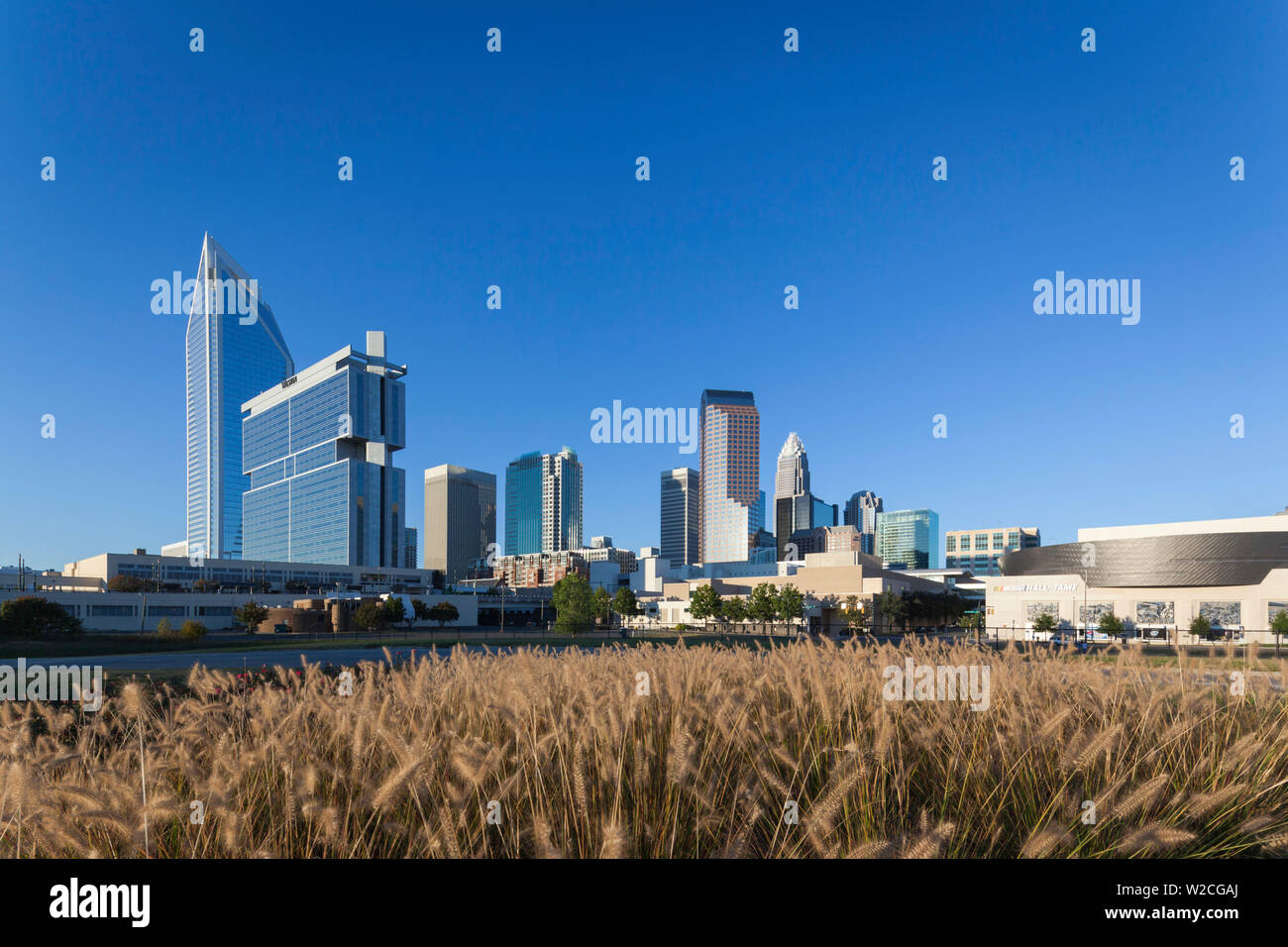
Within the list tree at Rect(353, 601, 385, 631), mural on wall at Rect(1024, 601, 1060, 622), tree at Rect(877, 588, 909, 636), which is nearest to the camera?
tree at Rect(353, 601, 385, 631)

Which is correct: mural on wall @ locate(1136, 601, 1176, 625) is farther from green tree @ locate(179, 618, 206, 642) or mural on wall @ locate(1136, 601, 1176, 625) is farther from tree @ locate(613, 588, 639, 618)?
green tree @ locate(179, 618, 206, 642)

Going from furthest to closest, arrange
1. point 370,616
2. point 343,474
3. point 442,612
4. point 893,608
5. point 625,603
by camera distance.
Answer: point 343,474, point 442,612, point 893,608, point 625,603, point 370,616

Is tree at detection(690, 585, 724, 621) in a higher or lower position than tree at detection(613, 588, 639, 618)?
lower

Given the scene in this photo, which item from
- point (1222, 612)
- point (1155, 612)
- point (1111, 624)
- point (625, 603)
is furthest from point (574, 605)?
point (1222, 612)

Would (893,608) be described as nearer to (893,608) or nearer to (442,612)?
(893,608)

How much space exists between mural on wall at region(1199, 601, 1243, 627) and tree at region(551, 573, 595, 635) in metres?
56.3

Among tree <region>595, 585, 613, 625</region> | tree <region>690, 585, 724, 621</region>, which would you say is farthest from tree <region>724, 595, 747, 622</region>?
tree <region>595, 585, 613, 625</region>

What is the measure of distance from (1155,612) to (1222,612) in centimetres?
496

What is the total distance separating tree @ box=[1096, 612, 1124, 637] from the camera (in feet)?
189

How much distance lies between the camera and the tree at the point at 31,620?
39.9 metres

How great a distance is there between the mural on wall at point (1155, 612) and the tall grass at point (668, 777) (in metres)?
75.5

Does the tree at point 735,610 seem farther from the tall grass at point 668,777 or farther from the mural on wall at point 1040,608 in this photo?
the tall grass at point 668,777

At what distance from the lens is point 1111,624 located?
59.7m

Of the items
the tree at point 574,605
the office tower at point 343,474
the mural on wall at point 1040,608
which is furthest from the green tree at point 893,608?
the office tower at point 343,474
